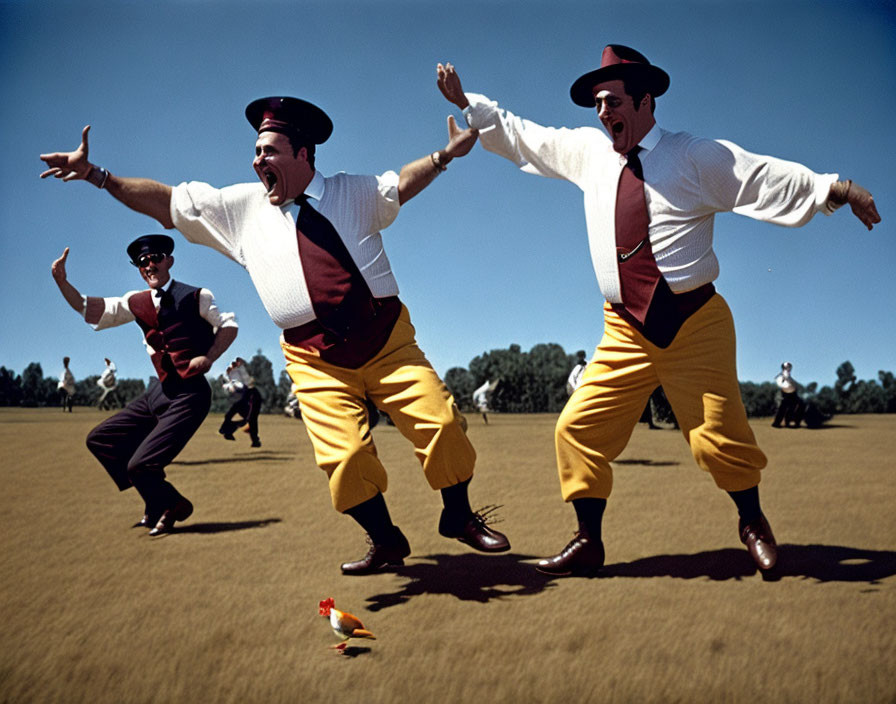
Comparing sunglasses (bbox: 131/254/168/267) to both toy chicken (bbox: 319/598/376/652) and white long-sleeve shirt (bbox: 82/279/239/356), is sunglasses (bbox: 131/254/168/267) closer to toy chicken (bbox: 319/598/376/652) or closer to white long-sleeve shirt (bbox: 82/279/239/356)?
white long-sleeve shirt (bbox: 82/279/239/356)

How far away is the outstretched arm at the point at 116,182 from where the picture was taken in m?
3.54

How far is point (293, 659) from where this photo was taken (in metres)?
2.69

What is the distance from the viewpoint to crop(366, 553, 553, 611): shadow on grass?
10.9 feet

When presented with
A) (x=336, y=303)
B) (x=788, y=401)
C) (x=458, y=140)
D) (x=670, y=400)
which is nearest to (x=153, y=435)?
(x=336, y=303)

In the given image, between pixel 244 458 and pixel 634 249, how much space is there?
602 centimetres

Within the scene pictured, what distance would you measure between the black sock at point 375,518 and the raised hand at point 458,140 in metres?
1.68

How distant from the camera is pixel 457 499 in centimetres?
362

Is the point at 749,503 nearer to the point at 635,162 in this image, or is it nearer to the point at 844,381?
the point at 635,162

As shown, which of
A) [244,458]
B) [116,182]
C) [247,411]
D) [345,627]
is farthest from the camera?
[247,411]

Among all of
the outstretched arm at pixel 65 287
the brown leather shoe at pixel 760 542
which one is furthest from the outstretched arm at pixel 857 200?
the outstretched arm at pixel 65 287

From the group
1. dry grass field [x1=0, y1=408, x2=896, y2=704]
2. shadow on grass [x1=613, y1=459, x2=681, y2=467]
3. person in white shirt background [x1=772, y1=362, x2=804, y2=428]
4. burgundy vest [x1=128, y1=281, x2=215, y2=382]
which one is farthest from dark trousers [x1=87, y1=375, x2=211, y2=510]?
person in white shirt background [x1=772, y1=362, x2=804, y2=428]

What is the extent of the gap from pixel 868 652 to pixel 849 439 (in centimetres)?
840

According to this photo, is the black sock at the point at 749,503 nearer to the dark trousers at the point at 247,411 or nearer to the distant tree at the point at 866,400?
the dark trousers at the point at 247,411

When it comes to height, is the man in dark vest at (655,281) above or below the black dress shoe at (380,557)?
above
